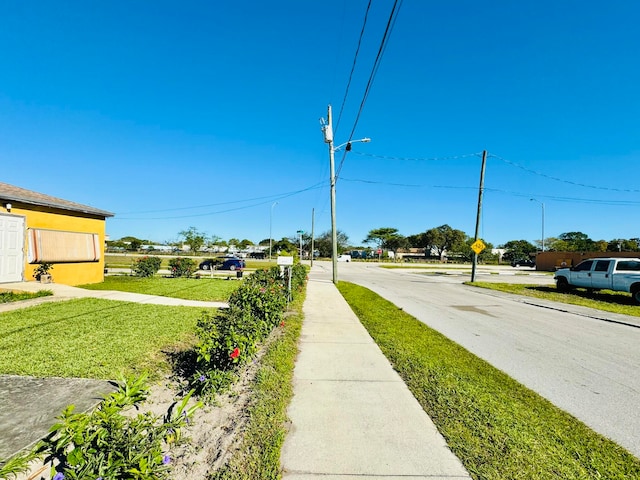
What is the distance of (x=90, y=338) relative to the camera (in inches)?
227

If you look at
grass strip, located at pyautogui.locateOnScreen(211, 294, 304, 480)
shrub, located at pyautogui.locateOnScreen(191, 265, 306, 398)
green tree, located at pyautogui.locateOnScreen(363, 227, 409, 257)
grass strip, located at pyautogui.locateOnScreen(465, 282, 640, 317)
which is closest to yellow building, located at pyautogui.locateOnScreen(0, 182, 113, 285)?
shrub, located at pyautogui.locateOnScreen(191, 265, 306, 398)

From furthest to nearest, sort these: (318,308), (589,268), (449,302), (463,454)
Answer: (589,268) → (449,302) → (318,308) → (463,454)

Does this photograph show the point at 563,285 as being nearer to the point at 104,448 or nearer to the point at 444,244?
the point at 104,448

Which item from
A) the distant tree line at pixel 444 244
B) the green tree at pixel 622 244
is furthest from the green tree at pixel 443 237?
the green tree at pixel 622 244

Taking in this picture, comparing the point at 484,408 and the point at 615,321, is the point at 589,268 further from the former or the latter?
the point at 484,408

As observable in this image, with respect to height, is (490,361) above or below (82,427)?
below

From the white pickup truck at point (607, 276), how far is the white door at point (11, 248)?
22.9 metres

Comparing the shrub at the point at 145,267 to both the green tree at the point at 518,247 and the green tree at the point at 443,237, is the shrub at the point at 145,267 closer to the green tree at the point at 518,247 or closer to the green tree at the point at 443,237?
the green tree at the point at 443,237

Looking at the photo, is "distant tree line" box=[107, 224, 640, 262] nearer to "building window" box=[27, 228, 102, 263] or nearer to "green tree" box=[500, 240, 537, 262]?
"green tree" box=[500, 240, 537, 262]

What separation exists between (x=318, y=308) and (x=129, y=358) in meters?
6.33

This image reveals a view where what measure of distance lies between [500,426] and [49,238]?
14.7 meters

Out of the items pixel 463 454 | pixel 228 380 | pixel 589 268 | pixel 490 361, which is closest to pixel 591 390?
pixel 490 361

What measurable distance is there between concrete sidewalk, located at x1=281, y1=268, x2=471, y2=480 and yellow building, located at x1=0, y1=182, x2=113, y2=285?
36.6ft

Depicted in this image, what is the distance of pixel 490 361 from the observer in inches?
225
